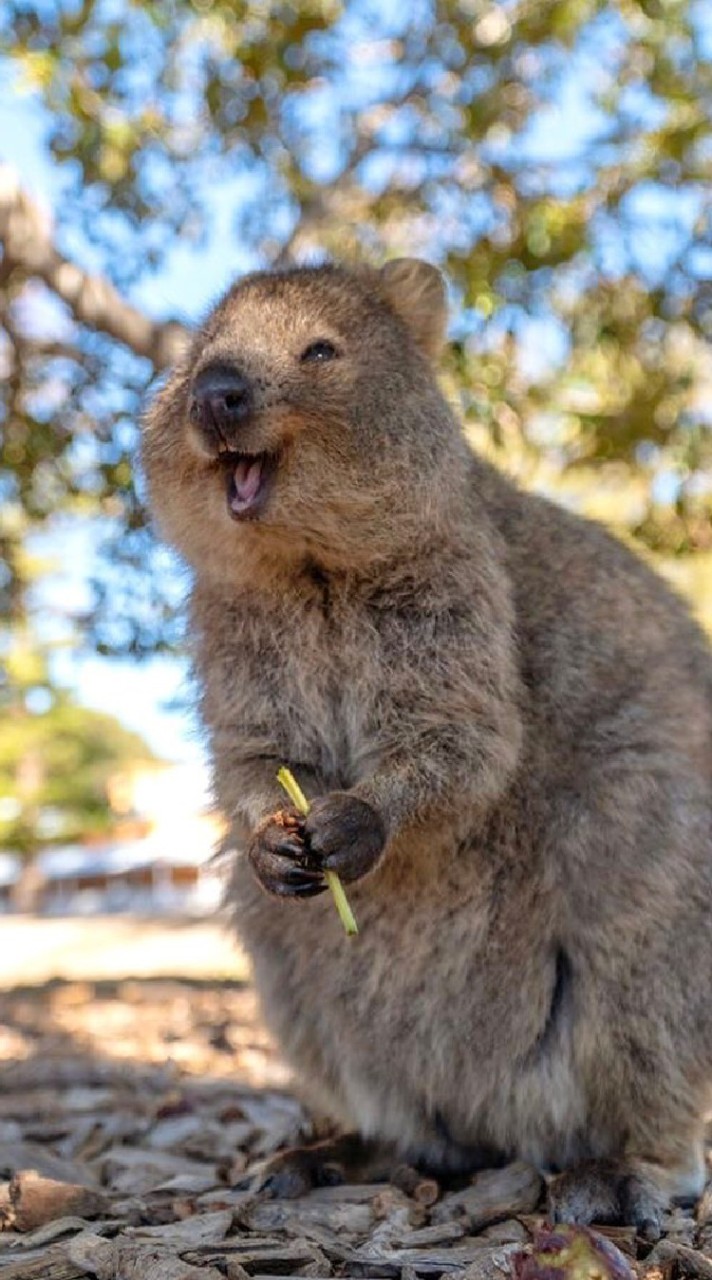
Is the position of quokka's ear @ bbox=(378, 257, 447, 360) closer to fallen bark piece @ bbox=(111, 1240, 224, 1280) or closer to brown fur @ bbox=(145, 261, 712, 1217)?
brown fur @ bbox=(145, 261, 712, 1217)

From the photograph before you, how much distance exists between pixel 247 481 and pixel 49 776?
2612 centimetres

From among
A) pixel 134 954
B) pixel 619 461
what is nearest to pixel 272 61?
pixel 619 461

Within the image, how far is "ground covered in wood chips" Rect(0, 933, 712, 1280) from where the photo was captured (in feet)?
10.8

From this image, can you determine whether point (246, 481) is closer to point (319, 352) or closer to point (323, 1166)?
point (319, 352)

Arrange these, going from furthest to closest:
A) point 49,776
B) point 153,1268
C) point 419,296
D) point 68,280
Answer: point 49,776 < point 68,280 < point 419,296 < point 153,1268

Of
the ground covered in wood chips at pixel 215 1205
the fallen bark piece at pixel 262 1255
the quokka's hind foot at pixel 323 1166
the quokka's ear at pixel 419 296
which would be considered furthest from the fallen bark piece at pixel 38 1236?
the quokka's ear at pixel 419 296

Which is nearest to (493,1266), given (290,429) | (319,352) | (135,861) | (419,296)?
(290,429)

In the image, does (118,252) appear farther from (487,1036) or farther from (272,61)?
(487,1036)

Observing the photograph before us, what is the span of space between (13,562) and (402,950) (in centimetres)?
479

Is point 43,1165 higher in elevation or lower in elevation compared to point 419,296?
lower

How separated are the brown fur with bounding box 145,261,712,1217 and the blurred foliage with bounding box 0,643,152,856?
1479 cm

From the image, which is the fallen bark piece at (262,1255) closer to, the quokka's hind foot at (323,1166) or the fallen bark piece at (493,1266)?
the fallen bark piece at (493,1266)

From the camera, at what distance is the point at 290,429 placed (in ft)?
13.2

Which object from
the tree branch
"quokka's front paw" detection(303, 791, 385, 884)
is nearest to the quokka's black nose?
"quokka's front paw" detection(303, 791, 385, 884)
